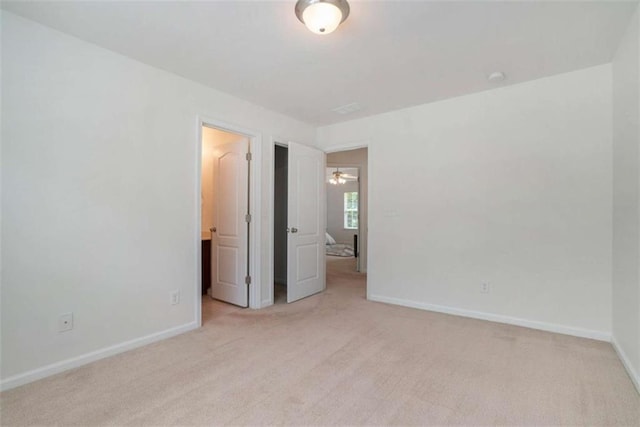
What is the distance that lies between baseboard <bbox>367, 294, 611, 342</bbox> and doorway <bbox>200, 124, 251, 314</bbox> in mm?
1684

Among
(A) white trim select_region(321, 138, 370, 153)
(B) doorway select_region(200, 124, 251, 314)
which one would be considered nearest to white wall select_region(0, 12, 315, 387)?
(B) doorway select_region(200, 124, 251, 314)

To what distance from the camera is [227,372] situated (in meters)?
2.13

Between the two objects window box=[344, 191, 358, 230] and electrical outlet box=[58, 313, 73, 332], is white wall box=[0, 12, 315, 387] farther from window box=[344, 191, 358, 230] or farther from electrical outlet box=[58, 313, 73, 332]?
window box=[344, 191, 358, 230]

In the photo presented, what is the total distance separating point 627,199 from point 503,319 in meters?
1.50

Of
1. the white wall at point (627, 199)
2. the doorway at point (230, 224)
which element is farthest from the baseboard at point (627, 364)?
the doorway at point (230, 224)

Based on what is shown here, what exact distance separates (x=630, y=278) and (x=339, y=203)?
933cm

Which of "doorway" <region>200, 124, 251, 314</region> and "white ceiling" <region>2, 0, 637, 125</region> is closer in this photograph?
"white ceiling" <region>2, 0, 637, 125</region>

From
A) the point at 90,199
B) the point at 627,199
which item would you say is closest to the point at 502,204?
the point at 627,199

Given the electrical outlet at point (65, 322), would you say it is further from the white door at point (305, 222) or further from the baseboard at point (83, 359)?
the white door at point (305, 222)

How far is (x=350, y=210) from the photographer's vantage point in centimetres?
1115

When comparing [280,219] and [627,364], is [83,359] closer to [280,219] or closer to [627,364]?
[280,219]

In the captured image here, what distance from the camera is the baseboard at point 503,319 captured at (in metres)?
2.71

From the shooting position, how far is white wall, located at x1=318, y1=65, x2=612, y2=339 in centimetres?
271

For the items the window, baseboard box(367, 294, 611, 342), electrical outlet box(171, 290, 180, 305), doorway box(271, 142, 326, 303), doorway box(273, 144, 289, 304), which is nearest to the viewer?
baseboard box(367, 294, 611, 342)
